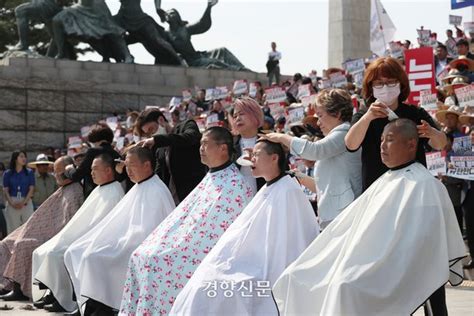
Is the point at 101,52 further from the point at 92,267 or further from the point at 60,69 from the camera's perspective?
the point at 92,267

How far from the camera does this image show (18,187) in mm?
15945

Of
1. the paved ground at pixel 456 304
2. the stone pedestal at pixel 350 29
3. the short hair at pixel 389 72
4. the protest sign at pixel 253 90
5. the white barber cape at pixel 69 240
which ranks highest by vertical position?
the stone pedestal at pixel 350 29

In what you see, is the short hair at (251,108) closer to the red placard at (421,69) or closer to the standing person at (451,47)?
the red placard at (421,69)

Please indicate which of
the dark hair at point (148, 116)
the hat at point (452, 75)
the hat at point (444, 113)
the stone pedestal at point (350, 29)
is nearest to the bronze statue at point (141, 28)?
the stone pedestal at point (350, 29)

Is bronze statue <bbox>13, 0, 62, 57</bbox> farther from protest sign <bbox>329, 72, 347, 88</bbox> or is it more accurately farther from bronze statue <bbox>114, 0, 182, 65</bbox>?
protest sign <bbox>329, 72, 347, 88</bbox>

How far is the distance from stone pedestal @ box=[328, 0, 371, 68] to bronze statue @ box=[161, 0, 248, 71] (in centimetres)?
347

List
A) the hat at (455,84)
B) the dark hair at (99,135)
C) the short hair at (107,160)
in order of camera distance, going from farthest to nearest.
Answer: the hat at (455,84) < the dark hair at (99,135) < the short hair at (107,160)

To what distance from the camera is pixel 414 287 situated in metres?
5.53

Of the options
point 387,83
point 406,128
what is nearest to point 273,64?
point 387,83

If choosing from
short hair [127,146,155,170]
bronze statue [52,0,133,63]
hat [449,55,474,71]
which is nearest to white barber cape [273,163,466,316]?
short hair [127,146,155,170]

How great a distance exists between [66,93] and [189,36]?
4148 millimetres

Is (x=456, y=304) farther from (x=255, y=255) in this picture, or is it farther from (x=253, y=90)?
(x=253, y=90)

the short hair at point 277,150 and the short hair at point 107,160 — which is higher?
the short hair at point 277,150

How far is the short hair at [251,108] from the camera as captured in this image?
738 cm
